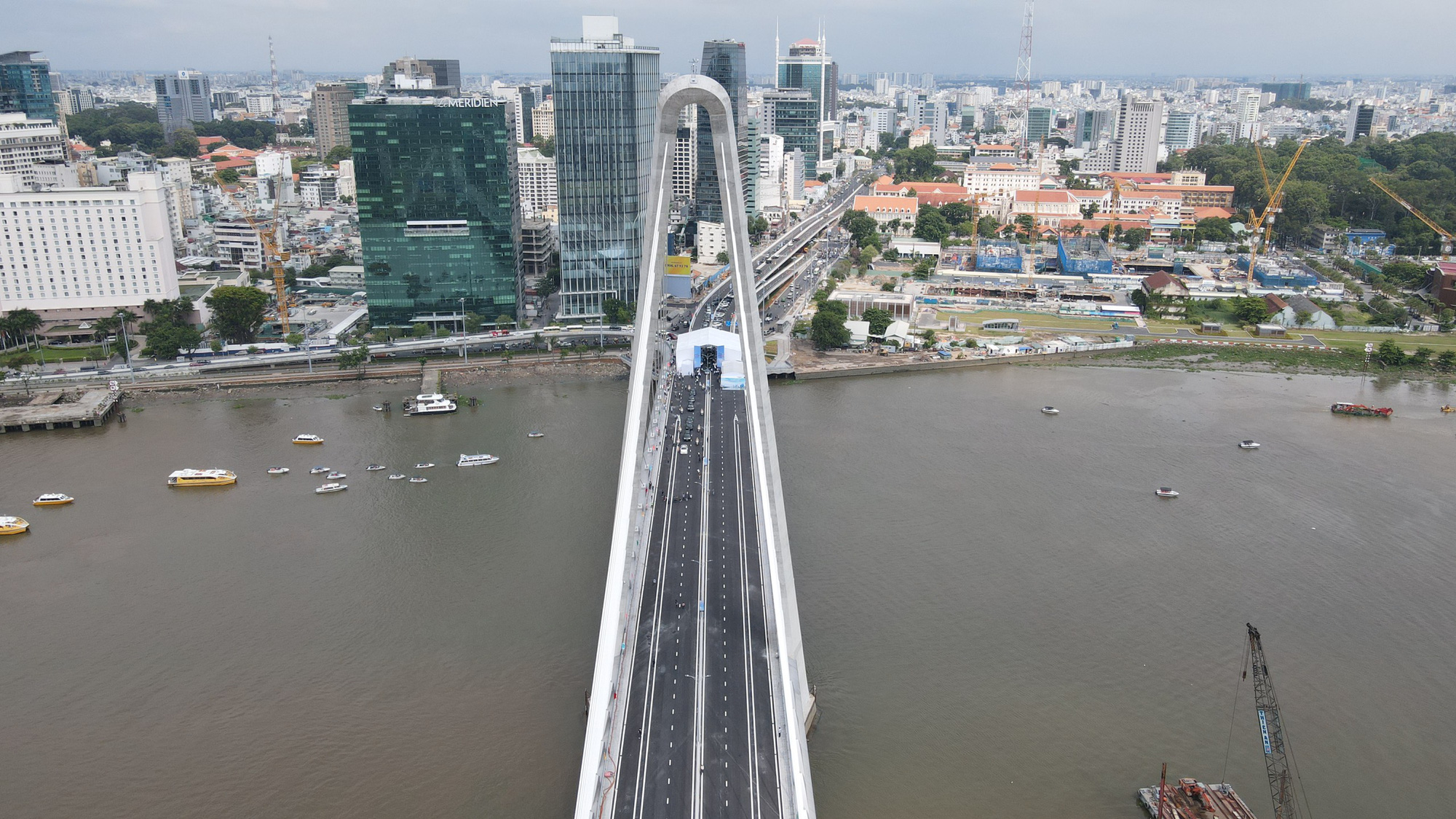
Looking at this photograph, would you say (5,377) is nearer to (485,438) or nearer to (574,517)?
(485,438)

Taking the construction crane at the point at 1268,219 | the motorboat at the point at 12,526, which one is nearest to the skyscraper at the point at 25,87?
the motorboat at the point at 12,526

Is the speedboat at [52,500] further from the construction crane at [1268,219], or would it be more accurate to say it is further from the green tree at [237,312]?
the construction crane at [1268,219]

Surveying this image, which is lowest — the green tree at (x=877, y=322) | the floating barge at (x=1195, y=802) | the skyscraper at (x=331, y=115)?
the floating barge at (x=1195, y=802)

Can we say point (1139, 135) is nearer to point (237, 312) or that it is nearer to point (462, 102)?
point (462, 102)

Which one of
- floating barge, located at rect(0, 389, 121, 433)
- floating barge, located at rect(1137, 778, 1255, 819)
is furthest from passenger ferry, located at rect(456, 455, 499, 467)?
floating barge, located at rect(1137, 778, 1255, 819)

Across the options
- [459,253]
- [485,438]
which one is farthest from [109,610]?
[459,253]

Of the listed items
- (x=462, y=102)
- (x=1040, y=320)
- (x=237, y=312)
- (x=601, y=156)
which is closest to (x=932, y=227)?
(x=1040, y=320)

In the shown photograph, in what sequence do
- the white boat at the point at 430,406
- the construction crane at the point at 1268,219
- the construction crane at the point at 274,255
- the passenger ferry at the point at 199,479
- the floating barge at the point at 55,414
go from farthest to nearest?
the construction crane at the point at 1268,219, the construction crane at the point at 274,255, the white boat at the point at 430,406, the floating barge at the point at 55,414, the passenger ferry at the point at 199,479
